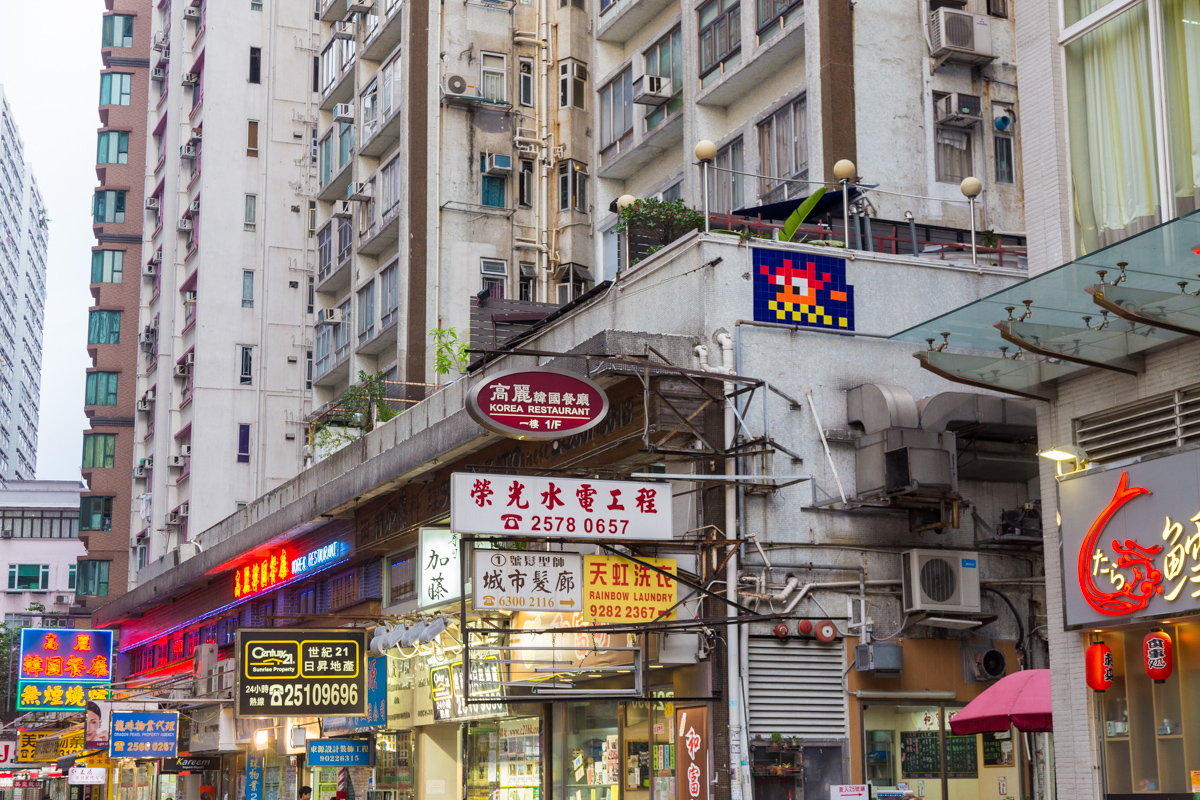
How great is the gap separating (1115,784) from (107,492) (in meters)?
52.9

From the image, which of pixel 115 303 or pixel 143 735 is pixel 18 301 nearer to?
pixel 115 303

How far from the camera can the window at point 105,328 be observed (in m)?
61.9

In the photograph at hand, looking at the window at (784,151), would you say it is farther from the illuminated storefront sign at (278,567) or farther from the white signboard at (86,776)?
the white signboard at (86,776)

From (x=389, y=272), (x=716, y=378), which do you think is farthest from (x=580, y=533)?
(x=389, y=272)

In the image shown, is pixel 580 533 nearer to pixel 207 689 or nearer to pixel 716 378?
pixel 716 378

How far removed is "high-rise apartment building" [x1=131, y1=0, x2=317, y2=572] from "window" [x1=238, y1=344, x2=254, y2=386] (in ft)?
0.11

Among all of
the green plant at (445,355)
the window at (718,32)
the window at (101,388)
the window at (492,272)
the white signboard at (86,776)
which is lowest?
the white signboard at (86,776)

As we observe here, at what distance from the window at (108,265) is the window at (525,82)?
3414 centimetres

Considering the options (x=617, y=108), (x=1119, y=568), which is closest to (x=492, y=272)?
(x=617, y=108)

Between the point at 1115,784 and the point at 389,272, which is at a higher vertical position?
the point at 389,272

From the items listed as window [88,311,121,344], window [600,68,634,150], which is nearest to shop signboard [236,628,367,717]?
window [600,68,634,150]

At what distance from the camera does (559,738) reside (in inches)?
826

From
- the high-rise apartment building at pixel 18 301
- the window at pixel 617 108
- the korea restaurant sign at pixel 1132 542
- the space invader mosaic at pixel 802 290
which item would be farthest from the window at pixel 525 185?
the high-rise apartment building at pixel 18 301

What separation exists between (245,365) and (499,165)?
18285 millimetres
